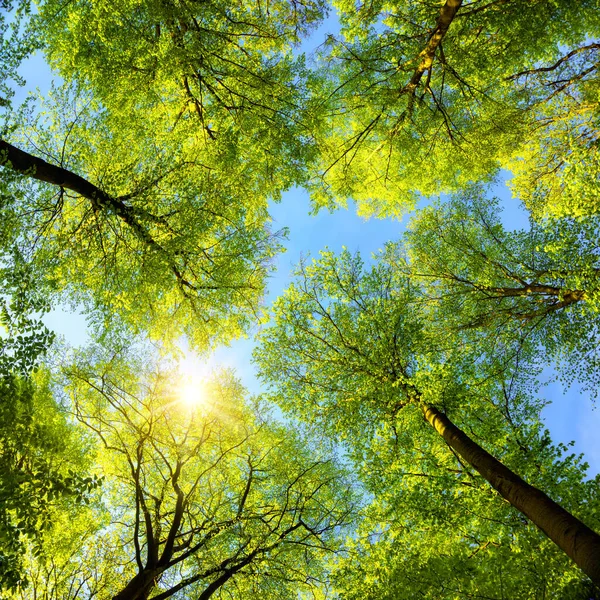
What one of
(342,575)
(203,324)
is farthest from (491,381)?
(203,324)

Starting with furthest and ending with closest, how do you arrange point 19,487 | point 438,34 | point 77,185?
point 438,34 < point 77,185 < point 19,487

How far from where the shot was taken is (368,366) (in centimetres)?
971

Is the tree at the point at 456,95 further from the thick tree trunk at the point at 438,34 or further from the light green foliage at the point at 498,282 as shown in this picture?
the light green foliage at the point at 498,282

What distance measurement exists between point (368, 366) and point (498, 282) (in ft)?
16.1

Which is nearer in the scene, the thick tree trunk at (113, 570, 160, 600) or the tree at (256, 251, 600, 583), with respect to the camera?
the thick tree trunk at (113, 570, 160, 600)

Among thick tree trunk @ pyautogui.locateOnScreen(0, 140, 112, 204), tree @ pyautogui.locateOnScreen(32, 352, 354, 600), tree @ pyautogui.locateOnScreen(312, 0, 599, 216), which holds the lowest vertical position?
tree @ pyautogui.locateOnScreen(32, 352, 354, 600)

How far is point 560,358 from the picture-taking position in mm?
10242

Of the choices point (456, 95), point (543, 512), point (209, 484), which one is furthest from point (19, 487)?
point (456, 95)

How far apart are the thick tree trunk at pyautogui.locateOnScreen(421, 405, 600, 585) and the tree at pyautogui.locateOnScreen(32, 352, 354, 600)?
3957 millimetres

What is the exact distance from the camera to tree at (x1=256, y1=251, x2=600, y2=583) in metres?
8.55

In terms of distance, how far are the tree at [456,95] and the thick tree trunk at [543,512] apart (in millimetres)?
4868

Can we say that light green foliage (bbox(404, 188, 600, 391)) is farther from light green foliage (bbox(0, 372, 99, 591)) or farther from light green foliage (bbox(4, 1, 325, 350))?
light green foliage (bbox(0, 372, 99, 591))

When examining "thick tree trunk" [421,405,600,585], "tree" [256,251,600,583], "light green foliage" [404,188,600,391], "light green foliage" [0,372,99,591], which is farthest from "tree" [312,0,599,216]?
"light green foliage" [0,372,99,591]

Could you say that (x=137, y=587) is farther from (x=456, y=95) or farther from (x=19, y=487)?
(x=456, y=95)
